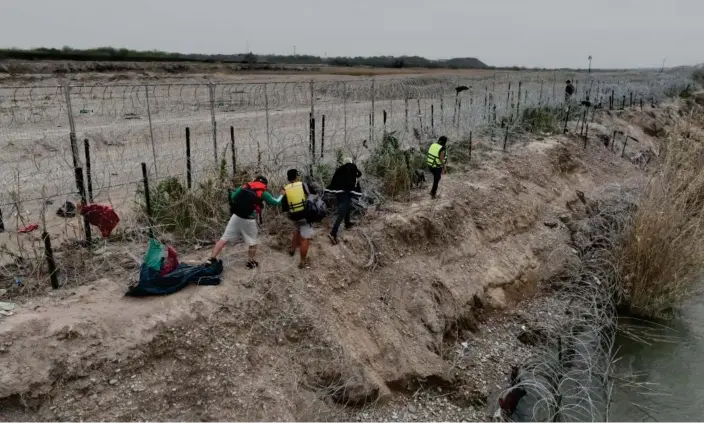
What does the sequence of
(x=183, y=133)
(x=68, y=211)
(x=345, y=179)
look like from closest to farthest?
1. (x=345, y=179)
2. (x=68, y=211)
3. (x=183, y=133)

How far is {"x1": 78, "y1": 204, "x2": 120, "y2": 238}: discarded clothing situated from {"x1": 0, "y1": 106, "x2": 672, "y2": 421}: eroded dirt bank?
1019mm

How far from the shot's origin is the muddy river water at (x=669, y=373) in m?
7.07

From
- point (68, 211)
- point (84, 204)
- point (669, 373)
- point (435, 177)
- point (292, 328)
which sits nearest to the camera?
point (292, 328)

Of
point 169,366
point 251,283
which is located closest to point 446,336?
point 251,283

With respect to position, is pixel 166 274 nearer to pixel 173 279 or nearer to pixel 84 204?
Answer: pixel 173 279

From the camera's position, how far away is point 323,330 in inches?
249

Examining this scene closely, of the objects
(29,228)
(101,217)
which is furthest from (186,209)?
(29,228)

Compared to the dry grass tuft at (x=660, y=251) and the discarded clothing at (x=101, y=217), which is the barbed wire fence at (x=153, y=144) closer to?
the discarded clothing at (x=101, y=217)

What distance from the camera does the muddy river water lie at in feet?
23.2

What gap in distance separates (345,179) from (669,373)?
5809 millimetres

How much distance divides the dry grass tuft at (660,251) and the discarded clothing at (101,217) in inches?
312

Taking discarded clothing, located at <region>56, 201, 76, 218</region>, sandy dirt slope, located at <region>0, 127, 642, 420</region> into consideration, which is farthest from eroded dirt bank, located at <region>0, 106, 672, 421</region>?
discarded clothing, located at <region>56, 201, 76, 218</region>

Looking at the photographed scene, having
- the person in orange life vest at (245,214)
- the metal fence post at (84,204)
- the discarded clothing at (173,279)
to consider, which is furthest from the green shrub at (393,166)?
the metal fence post at (84,204)

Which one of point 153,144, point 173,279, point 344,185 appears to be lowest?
point 173,279
